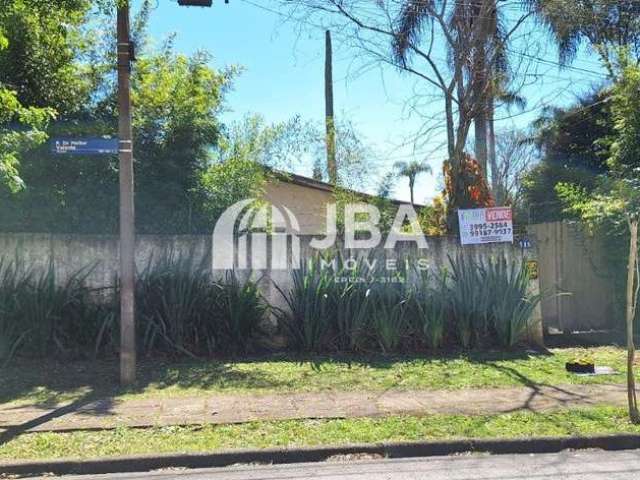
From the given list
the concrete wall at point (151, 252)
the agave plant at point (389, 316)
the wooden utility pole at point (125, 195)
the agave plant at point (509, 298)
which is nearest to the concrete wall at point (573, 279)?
the concrete wall at point (151, 252)

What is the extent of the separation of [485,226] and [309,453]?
596 cm

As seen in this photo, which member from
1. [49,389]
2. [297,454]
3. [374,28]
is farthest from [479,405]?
[374,28]

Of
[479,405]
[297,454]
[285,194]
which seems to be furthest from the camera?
[285,194]

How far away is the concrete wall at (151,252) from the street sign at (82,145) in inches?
91.3

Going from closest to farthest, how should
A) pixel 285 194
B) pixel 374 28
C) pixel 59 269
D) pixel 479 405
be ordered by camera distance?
1. pixel 479 405
2. pixel 59 269
3. pixel 374 28
4. pixel 285 194

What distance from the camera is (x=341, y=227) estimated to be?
12180 mm

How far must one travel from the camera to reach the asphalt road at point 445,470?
504 cm

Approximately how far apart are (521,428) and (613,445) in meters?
0.80

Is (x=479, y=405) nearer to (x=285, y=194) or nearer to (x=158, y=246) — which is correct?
(x=158, y=246)

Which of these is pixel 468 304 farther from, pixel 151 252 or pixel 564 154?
pixel 564 154

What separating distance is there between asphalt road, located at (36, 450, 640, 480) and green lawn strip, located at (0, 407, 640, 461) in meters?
0.28

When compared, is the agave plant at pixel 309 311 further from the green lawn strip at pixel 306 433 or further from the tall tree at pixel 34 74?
the tall tree at pixel 34 74

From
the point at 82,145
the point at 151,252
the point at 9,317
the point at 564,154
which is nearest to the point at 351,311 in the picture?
the point at 151,252

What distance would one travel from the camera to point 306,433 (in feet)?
19.4
